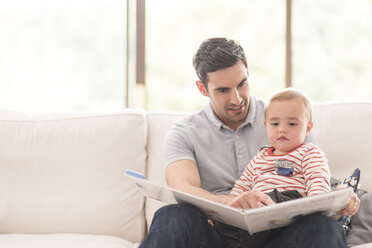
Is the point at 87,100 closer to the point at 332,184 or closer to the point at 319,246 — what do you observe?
the point at 332,184

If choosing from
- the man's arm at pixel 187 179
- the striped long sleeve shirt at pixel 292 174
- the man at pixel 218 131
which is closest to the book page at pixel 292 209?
the striped long sleeve shirt at pixel 292 174

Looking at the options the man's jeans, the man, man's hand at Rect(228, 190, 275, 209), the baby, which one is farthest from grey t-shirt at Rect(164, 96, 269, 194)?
man's hand at Rect(228, 190, 275, 209)

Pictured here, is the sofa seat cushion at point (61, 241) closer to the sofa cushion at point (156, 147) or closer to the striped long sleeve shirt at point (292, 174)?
the sofa cushion at point (156, 147)

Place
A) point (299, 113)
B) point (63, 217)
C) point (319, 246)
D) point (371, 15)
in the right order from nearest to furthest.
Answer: point (319, 246), point (299, 113), point (63, 217), point (371, 15)

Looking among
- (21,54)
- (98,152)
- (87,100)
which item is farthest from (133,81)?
(98,152)

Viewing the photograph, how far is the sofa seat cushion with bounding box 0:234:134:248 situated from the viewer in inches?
60.9

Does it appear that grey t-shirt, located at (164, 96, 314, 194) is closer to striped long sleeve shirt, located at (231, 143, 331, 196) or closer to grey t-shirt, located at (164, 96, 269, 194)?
grey t-shirt, located at (164, 96, 269, 194)

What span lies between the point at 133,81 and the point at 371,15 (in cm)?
241

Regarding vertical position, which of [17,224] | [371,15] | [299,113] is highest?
[371,15]

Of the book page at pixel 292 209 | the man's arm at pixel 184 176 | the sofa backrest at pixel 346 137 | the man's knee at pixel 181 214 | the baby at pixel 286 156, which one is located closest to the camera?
the book page at pixel 292 209

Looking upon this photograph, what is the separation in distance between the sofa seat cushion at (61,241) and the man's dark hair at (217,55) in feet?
2.36

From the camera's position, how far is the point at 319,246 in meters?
1.07

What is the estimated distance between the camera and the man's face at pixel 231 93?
1.64 meters

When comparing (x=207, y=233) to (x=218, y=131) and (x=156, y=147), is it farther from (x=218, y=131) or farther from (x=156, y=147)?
(x=156, y=147)
